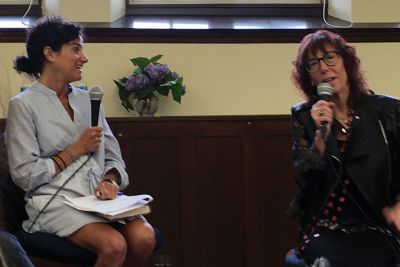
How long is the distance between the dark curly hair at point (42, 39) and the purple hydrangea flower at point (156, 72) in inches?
26.0

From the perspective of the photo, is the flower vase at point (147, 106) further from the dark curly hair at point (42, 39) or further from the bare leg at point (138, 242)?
the bare leg at point (138, 242)

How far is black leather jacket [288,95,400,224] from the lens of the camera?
1891 millimetres

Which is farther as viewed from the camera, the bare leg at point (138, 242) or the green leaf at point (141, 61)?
the green leaf at point (141, 61)

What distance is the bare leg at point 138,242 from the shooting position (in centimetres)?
207

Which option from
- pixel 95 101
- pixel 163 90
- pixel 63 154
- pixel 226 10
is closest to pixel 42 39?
pixel 95 101

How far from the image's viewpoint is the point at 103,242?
1974 millimetres

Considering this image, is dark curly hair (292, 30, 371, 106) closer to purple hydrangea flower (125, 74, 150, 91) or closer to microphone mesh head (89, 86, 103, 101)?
microphone mesh head (89, 86, 103, 101)

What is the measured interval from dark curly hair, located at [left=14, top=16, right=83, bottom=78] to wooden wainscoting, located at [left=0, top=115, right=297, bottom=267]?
0.66m

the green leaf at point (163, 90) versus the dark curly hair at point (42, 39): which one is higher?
the dark curly hair at point (42, 39)

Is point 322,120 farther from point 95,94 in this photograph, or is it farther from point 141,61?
point 141,61

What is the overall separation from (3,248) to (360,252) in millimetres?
1478

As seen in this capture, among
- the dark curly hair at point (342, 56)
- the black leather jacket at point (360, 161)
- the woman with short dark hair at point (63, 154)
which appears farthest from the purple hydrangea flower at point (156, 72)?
the black leather jacket at point (360, 161)

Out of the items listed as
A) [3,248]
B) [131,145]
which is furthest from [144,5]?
[3,248]

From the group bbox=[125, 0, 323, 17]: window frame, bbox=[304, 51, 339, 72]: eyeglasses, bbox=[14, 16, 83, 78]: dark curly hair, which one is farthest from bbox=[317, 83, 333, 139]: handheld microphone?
bbox=[125, 0, 323, 17]: window frame
